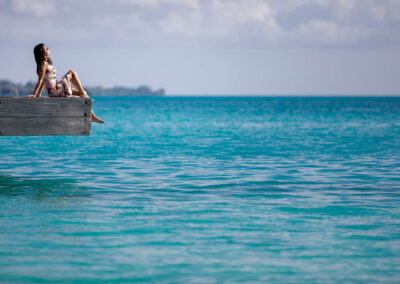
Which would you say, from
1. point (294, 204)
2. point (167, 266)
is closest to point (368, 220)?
point (294, 204)

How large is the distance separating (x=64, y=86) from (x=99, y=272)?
6189mm

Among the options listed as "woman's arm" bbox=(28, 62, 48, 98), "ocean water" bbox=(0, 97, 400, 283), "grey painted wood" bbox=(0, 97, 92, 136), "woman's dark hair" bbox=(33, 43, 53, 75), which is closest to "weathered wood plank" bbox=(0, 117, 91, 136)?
"grey painted wood" bbox=(0, 97, 92, 136)

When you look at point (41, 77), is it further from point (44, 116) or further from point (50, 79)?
point (44, 116)

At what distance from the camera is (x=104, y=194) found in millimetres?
12875

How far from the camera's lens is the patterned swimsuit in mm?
12414

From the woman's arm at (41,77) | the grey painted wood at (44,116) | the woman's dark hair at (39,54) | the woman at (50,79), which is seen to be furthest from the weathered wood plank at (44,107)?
the woman's dark hair at (39,54)

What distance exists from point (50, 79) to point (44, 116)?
125 centimetres

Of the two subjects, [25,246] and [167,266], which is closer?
[167,266]

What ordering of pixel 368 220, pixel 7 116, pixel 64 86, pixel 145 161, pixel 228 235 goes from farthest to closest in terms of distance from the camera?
pixel 145 161 → pixel 64 86 → pixel 7 116 → pixel 368 220 → pixel 228 235

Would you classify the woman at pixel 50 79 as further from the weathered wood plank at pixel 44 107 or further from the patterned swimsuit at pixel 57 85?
the weathered wood plank at pixel 44 107

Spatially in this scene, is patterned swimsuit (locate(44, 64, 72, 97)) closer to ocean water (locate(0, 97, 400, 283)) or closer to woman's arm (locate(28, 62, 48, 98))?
woman's arm (locate(28, 62, 48, 98))

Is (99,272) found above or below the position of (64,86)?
below

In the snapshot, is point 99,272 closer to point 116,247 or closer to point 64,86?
point 116,247

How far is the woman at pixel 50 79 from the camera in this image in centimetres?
1218
